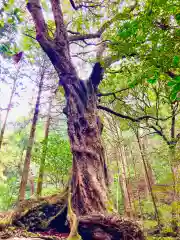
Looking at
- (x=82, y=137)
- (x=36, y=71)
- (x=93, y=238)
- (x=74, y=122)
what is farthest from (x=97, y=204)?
(x=36, y=71)

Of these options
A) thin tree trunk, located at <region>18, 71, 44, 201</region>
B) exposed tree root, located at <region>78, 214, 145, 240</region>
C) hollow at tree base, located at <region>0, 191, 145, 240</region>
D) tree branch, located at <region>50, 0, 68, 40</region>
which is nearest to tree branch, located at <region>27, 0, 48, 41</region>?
tree branch, located at <region>50, 0, 68, 40</region>

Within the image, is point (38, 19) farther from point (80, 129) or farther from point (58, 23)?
point (80, 129)

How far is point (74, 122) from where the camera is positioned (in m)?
4.76

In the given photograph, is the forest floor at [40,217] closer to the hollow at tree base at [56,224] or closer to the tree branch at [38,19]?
the hollow at tree base at [56,224]

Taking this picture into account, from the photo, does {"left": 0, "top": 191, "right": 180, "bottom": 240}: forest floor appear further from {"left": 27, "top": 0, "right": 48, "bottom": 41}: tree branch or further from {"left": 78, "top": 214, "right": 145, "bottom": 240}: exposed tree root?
{"left": 27, "top": 0, "right": 48, "bottom": 41}: tree branch

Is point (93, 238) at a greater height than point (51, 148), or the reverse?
point (51, 148)

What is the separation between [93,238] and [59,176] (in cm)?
524

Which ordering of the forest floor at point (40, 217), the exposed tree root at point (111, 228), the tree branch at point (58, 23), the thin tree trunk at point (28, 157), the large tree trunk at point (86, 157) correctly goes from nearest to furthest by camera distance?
the exposed tree root at point (111, 228) → the large tree trunk at point (86, 157) → the forest floor at point (40, 217) → the tree branch at point (58, 23) → the thin tree trunk at point (28, 157)

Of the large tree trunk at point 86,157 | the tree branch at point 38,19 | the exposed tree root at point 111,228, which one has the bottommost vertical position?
the exposed tree root at point 111,228

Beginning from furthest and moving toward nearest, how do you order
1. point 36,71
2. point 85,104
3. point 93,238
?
point 36,71, point 85,104, point 93,238

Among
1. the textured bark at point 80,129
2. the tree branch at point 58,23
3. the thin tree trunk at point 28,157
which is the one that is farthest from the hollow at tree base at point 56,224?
the tree branch at point 58,23

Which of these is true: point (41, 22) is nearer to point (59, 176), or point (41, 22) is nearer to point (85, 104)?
point (85, 104)

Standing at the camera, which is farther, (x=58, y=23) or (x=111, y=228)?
(x=58, y=23)

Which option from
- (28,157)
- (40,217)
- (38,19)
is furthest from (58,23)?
(28,157)
